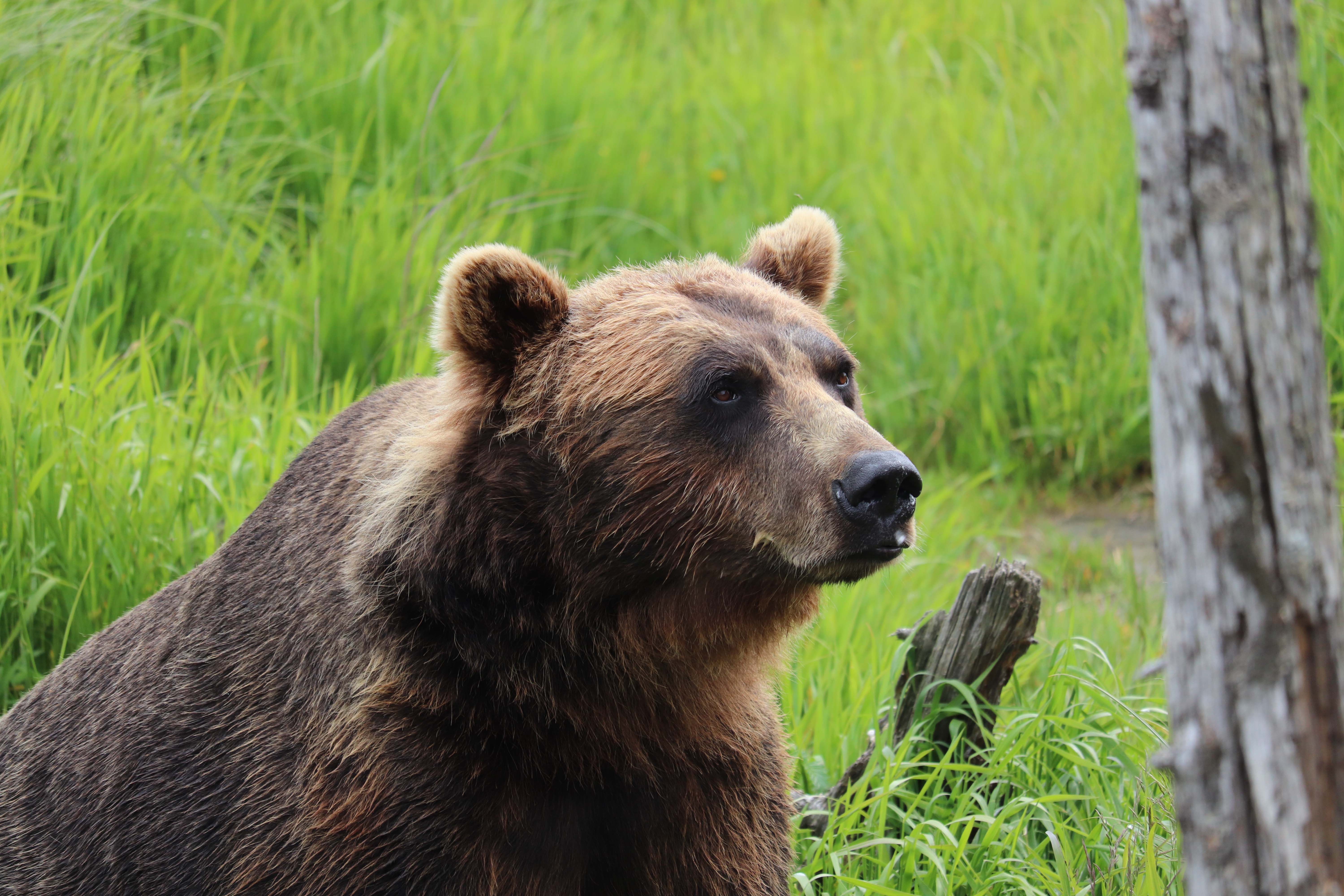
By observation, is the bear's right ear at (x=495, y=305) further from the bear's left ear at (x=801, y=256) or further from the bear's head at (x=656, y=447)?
the bear's left ear at (x=801, y=256)

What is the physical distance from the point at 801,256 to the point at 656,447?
109 cm

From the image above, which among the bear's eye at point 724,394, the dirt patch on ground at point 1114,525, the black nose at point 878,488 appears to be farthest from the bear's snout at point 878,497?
the dirt patch on ground at point 1114,525

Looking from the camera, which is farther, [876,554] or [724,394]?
[724,394]

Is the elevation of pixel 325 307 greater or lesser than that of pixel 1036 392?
greater

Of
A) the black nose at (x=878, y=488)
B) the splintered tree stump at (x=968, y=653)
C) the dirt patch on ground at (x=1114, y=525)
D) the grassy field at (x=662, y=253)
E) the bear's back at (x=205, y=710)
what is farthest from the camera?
the dirt patch on ground at (x=1114, y=525)

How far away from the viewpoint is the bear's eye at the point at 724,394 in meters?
3.11

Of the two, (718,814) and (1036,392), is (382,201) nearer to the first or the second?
(1036,392)

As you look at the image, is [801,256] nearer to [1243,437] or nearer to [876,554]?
[876,554]

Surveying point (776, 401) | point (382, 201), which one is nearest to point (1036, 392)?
point (382, 201)

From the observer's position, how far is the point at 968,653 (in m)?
3.80

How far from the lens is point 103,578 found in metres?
4.31

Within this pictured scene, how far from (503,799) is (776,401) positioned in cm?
114

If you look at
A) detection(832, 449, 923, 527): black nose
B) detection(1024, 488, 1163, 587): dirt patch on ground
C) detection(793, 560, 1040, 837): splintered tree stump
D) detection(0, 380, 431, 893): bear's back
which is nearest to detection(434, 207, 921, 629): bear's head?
detection(832, 449, 923, 527): black nose

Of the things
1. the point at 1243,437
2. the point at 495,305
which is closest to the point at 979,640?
the point at 495,305
